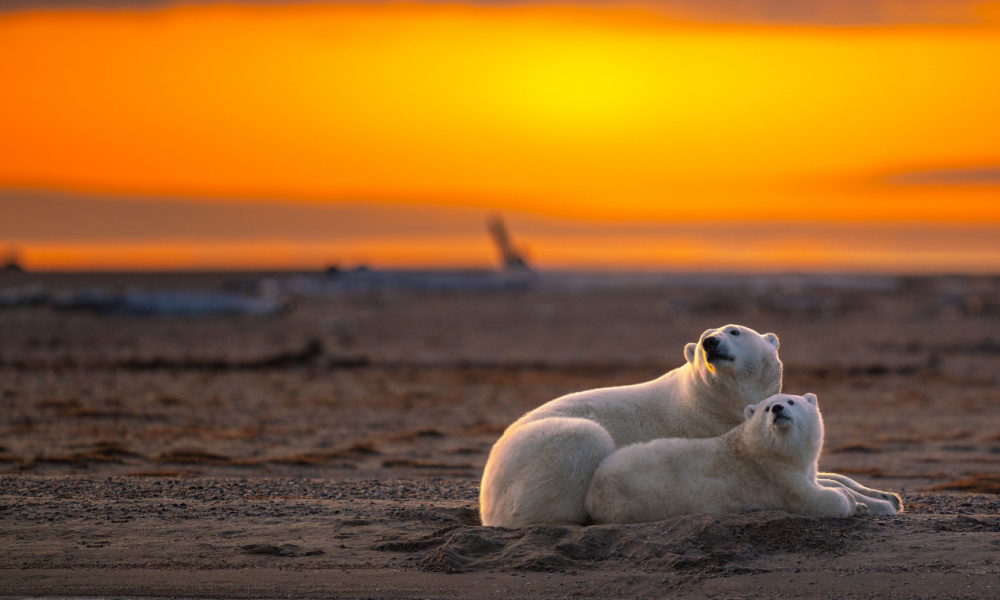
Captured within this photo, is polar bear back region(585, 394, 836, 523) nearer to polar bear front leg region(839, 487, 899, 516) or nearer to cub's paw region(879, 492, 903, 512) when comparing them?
polar bear front leg region(839, 487, 899, 516)

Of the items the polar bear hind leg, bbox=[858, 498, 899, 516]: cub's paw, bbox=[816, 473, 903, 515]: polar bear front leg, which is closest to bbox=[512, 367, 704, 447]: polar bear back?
the polar bear hind leg

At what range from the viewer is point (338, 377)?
72.4ft

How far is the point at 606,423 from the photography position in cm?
793

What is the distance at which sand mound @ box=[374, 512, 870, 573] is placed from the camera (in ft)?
21.2

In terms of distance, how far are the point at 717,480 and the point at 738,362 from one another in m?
1.11

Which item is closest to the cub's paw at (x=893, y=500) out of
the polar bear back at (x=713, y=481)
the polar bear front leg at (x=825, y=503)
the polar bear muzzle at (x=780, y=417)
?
the polar bear front leg at (x=825, y=503)

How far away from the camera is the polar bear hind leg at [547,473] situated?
7184 millimetres

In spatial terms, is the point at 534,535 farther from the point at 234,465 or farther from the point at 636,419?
the point at 234,465

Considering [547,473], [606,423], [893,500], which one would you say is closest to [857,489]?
[893,500]

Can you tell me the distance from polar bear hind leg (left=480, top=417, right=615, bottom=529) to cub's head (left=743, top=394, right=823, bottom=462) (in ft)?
3.61

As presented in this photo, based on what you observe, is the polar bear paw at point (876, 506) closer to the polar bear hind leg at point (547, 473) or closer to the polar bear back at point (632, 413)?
the polar bear back at point (632, 413)

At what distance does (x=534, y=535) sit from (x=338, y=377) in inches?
616

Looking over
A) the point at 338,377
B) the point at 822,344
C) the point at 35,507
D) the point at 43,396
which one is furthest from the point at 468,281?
the point at 35,507

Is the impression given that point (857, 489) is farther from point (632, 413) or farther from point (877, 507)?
point (632, 413)
